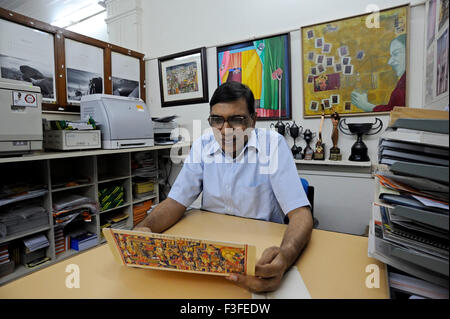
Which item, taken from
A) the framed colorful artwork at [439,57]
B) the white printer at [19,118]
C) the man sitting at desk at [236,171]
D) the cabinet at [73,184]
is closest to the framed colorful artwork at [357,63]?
the man sitting at desk at [236,171]

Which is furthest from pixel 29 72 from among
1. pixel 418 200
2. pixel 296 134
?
pixel 418 200

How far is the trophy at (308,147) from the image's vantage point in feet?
7.51

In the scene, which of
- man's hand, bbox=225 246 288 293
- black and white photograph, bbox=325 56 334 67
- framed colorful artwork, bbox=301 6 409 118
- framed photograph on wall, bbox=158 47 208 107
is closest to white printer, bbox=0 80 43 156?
framed photograph on wall, bbox=158 47 208 107

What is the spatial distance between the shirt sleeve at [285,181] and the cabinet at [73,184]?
5.07 ft

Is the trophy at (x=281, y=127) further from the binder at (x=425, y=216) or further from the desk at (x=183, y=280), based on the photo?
the binder at (x=425, y=216)

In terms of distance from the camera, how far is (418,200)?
553 millimetres

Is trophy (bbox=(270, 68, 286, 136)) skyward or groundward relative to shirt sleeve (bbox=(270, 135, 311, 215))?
skyward

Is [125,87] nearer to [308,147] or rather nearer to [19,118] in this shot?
[19,118]

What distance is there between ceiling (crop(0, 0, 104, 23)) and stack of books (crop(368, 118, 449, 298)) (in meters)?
4.29

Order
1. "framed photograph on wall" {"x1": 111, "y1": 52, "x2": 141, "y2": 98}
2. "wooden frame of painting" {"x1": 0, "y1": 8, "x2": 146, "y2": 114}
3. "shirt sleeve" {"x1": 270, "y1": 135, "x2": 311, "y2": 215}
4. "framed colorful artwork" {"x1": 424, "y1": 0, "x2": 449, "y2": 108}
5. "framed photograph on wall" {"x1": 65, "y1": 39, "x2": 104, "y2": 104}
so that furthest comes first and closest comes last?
1. "framed photograph on wall" {"x1": 111, "y1": 52, "x2": 141, "y2": 98}
2. "framed photograph on wall" {"x1": 65, "y1": 39, "x2": 104, "y2": 104}
3. "wooden frame of painting" {"x1": 0, "y1": 8, "x2": 146, "y2": 114}
4. "shirt sleeve" {"x1": 270, "y1": 135, "x2": 311, "y2": 215}
5. "framed colorful artwork" {"x1": 424, "y1": 0, "x2": 449, "y2": 108}

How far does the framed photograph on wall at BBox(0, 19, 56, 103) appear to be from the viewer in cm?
216

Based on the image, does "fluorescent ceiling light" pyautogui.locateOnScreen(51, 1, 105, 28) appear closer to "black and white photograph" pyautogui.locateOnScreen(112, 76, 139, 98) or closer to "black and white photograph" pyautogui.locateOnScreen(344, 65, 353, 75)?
"black and white photograph" pyautogui.locateOnScreen(112, 76, 139, 98)

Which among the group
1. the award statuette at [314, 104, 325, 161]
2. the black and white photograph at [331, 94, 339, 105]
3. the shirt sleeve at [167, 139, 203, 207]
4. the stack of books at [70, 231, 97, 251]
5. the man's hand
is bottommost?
the stack of books at [70, 231, 97, 251]
